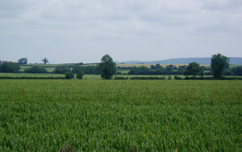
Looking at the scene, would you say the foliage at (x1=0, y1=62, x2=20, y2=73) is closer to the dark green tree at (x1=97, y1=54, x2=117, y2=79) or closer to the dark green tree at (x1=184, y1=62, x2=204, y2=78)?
the dark green tree at (x1=97, y1=54, x2=117, y2=79)

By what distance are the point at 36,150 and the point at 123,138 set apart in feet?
7.07

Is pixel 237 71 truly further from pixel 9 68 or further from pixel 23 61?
pixel 23 61

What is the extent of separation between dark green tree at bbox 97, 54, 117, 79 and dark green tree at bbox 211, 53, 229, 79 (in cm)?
4466

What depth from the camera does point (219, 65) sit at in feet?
241

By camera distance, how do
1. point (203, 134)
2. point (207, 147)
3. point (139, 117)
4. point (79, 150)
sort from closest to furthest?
point (79, 150) → point (207, 147) → point (203, 134) → point (139, 117)

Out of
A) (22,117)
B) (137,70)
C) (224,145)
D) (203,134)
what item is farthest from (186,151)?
(137,70)

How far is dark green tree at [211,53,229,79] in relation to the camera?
72500 millimetres

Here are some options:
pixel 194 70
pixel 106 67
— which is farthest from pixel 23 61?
pixel 194 70

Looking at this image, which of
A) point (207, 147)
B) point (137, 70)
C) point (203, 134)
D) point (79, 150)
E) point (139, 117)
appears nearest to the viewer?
point (79, 150)

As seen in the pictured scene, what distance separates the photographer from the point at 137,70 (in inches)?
4104

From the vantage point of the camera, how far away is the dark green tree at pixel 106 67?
233 ft

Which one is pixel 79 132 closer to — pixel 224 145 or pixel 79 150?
pixel 79 150

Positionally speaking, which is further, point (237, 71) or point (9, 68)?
point (9, 68)

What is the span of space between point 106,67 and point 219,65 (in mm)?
50463
